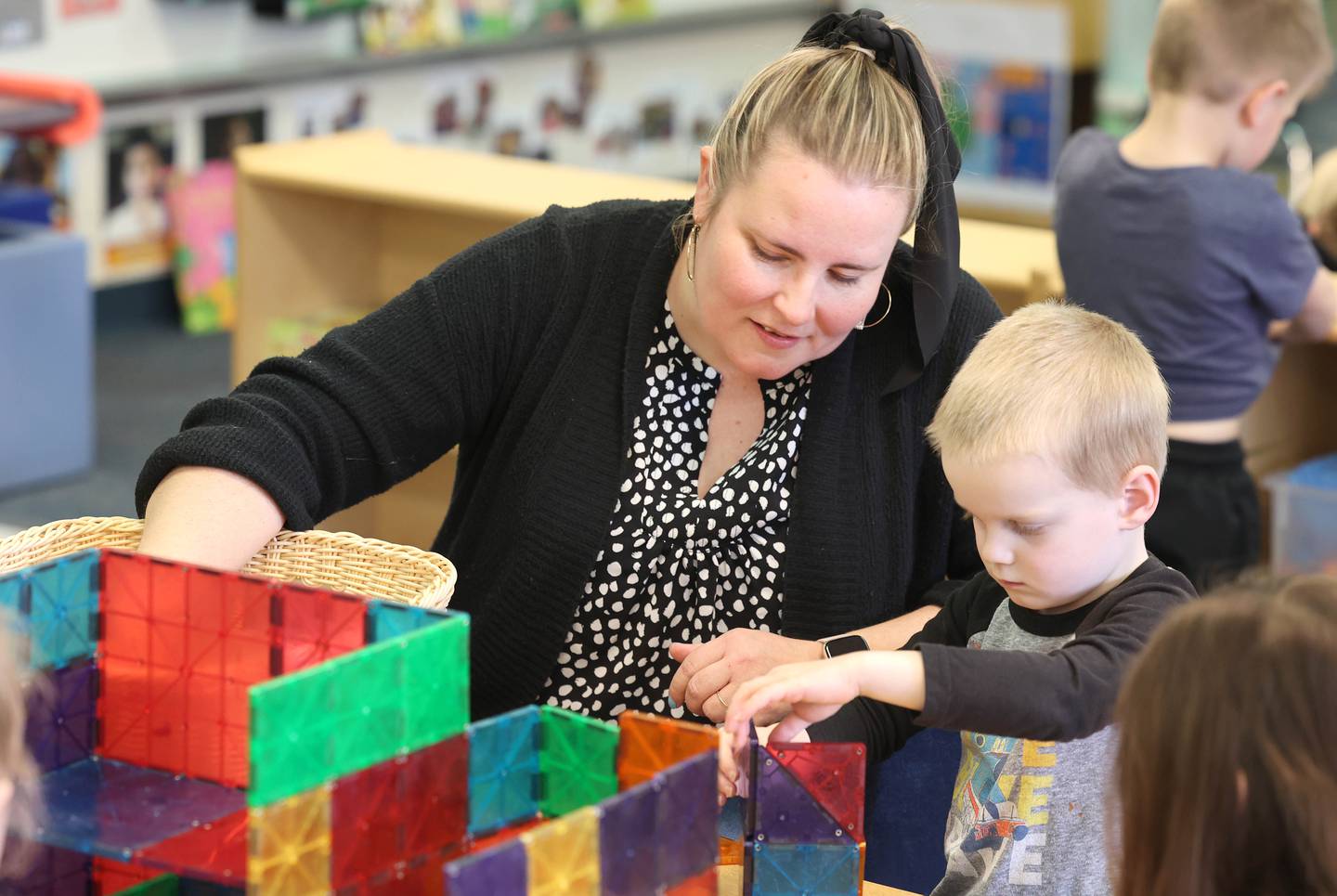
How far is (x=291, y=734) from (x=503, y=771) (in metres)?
0.17

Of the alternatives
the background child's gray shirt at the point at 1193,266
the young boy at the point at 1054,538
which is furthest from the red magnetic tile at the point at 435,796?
the background child's gray shirt at the point at 1193,266

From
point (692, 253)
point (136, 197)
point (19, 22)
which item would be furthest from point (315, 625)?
point (136, 197)

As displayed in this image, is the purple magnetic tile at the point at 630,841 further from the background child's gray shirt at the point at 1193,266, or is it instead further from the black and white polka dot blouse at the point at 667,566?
the background child's gray shirt at the point at 1193,266

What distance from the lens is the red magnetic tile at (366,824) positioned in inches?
35.8

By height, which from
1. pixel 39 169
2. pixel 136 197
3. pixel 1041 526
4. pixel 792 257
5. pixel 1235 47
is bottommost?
pixel 136 197

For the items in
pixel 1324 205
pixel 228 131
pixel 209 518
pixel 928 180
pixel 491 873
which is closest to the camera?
pixel 491 873

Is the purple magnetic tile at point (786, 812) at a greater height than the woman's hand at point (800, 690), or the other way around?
the woman's hand at point (800, 690)

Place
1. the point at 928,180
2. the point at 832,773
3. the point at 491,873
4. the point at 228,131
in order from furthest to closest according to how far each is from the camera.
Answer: the point at 228,131 < the point at 928,180 < the point at 832,773 < the point at 491,873

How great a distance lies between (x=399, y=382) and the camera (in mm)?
1545

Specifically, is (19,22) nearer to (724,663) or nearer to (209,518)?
(209,518)

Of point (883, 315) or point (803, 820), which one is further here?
point (883, 315)

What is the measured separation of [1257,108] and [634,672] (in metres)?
1.46

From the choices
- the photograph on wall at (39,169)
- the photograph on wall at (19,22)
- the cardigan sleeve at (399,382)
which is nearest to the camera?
the cardigan sleeve at (399,382)

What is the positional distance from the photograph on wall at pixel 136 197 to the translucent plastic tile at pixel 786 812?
4.22 m
